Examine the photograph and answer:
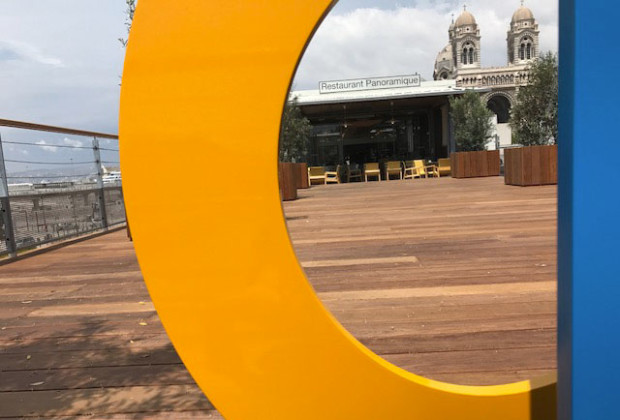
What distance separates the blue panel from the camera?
884mm

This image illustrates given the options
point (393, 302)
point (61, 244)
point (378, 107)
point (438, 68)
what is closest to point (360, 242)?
point (393, 302)

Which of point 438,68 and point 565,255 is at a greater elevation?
point 438,68

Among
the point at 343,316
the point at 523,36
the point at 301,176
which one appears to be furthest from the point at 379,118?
the point at 523,36

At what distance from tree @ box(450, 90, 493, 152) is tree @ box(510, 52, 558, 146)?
6.49 m

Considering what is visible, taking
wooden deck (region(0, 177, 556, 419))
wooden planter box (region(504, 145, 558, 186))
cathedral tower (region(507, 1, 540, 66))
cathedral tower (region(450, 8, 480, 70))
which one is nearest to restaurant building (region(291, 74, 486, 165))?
wooden planter box (region(504, 145, 558, 186))

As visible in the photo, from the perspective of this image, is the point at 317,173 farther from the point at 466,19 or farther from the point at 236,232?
the point at 466,19

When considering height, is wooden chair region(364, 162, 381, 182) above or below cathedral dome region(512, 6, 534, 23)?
below

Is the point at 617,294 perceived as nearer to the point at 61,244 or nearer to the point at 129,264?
the point at 129,264

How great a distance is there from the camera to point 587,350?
936 mm

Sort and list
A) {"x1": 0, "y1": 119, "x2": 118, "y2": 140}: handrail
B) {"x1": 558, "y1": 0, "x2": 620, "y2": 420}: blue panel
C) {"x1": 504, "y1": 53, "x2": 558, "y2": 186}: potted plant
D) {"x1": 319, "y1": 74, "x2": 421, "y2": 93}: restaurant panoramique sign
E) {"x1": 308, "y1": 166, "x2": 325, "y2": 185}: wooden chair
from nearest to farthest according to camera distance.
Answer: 1. {"x1": 558, "y1": 0, "x2": 620, "y2": 420}: blue panel
2. {"x1": 0, "y1": 119, "x2": 118, "y2": 140}: handrail
3. {"x1": 504, "y1": 53, "x2": 558, "y2": 186}: potted plant
4. {"x1": 308, "y1": 166, "x2": 325, "y2": 185}: wooden chair
5. {"x1": 319, "y1": 74, "x2": 421, "y2": 93}: restaurant panoramique sign

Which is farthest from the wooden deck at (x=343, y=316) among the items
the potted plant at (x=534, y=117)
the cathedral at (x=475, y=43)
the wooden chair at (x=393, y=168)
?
the cathedral at (x=475, y=43)

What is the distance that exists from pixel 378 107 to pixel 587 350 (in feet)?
76.0

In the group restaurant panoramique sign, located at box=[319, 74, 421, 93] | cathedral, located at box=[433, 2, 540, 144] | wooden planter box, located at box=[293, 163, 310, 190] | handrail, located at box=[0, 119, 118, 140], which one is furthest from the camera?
cathedral, located at box=[433, 2, 540, 144]

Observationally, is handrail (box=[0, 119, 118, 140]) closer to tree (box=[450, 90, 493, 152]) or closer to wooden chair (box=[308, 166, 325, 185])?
wooden chair (box=[308, 166, 325, 185])
